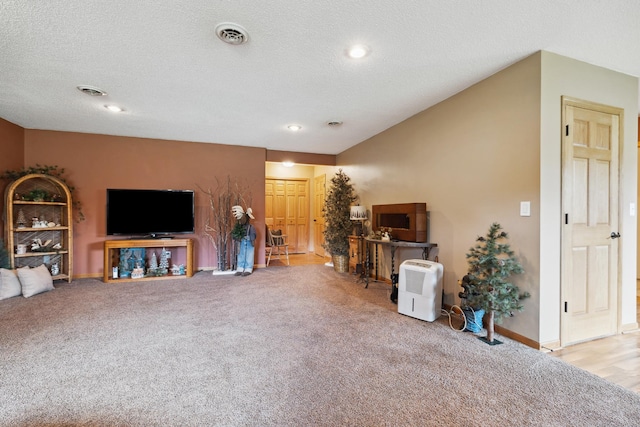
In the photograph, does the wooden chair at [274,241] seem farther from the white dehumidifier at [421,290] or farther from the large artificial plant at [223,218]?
the white dehumidifier at [421,290]

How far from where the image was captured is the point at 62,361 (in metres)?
2.13

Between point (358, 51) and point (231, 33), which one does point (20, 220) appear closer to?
point (231, 33)

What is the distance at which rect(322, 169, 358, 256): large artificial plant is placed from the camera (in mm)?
5406

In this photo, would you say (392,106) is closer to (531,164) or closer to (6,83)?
(531,164)

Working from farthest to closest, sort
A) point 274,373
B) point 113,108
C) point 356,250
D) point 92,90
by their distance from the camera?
point 356,250 → point 113,108 → point 92,90 → point 274,373

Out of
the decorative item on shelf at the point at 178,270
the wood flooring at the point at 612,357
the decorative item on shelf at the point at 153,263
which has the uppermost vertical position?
the decorative item on shelf at the point at 153,263

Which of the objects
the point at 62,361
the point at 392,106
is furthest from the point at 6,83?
the point at 392,106

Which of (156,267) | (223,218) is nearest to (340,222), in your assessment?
(223,218)

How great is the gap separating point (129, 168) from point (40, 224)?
1473mm

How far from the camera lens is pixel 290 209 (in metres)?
7.56

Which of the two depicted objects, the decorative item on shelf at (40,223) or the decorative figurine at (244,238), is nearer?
the decorative item on shelf at (40,223)

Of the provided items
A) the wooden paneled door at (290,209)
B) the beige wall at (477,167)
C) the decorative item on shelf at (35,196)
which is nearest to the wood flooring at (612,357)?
the beige wall at (477,167)

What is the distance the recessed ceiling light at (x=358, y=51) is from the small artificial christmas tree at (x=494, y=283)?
1889mm

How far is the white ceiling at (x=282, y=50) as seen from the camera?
187 cm
